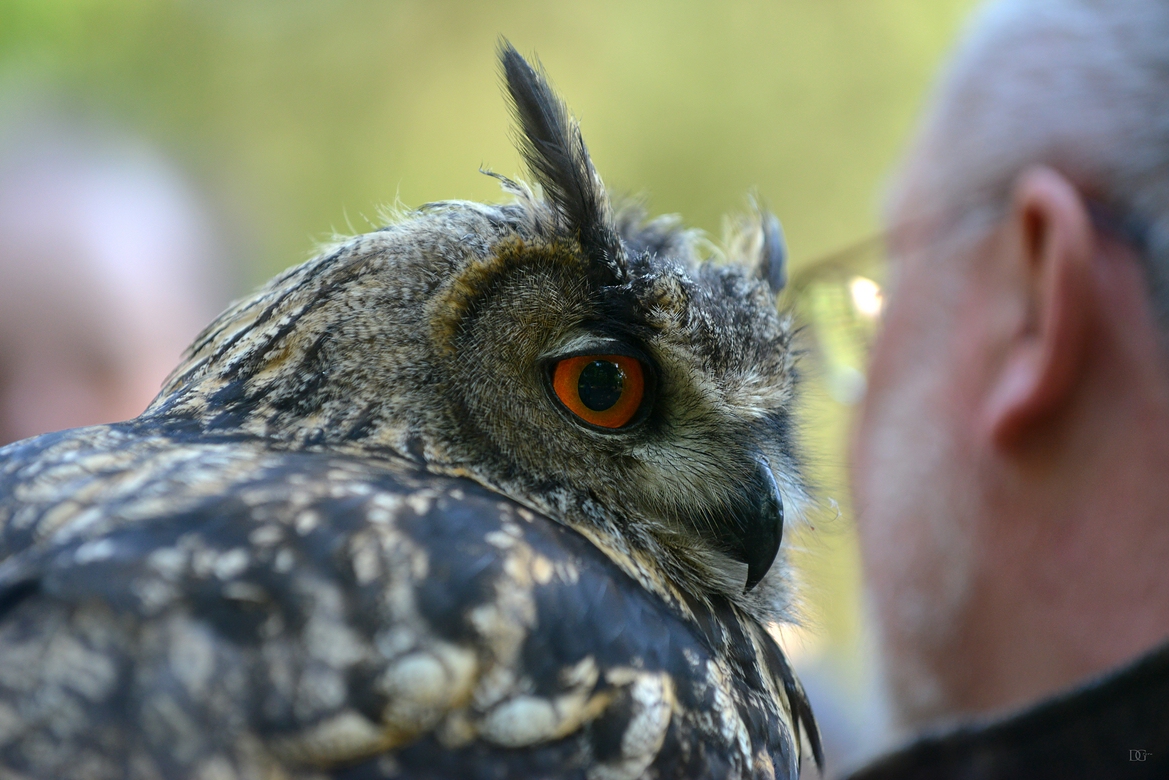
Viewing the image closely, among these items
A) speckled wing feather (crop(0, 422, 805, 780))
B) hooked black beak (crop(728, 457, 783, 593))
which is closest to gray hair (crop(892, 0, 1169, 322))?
hooked black beak (crop(728, 457, 783, 593))

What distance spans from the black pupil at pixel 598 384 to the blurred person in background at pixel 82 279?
7.36 feet

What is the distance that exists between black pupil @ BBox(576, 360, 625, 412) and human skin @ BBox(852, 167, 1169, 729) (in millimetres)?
1459

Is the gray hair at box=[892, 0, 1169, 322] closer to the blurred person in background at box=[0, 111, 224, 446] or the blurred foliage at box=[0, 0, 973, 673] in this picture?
the blurred person in background at box=[0, 111, 224, 446]

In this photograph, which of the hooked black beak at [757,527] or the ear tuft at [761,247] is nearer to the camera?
the hooked black beak at [757,527]

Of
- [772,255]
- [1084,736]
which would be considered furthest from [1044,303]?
[1084,736]

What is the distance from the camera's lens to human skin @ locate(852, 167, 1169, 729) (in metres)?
2.19

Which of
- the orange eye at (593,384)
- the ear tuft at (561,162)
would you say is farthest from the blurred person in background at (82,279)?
the orange eye at (593,384)

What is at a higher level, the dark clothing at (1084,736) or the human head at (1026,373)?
the human head at (1026,373)

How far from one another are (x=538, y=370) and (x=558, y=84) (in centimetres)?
511

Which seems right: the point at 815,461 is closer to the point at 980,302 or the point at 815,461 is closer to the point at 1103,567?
the point at 1103,567

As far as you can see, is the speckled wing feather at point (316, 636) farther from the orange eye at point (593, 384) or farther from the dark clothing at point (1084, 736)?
the dark clothing at point (1084, 736)

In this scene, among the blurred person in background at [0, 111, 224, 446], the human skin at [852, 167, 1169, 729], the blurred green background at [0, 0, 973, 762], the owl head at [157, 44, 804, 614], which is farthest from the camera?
the blurred green background at [0, 0, 973, 762]

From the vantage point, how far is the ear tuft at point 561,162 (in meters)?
1.34

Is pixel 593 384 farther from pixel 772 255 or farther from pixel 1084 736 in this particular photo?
pixel 1084 736
